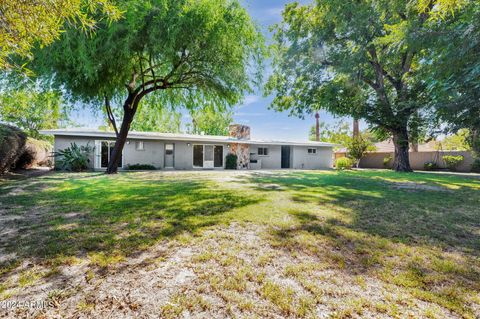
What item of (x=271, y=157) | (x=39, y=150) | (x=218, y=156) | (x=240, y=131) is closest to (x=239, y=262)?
(x=218, y=156)

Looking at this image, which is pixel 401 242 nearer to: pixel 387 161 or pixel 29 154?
pixel 29 154

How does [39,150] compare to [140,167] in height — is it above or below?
above

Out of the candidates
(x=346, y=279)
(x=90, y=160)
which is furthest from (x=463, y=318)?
(x=90, y=160)

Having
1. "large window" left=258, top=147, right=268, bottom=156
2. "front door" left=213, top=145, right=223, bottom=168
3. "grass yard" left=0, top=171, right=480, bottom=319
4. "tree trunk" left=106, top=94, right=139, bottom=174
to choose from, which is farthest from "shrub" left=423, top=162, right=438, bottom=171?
"tree trunk" left=106, top=94, right=139, bottom=174

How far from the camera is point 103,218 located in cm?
405

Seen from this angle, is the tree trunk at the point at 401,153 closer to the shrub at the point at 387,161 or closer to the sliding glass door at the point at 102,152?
the shrub at the point at 387,161

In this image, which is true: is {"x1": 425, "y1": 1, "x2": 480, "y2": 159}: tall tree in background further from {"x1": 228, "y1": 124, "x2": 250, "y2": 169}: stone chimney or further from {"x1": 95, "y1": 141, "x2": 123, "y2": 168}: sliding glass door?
{"x1": 95, "y1": 141, "x2": 123, "y2": 168}: sliding glass door

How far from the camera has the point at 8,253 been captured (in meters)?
2.69

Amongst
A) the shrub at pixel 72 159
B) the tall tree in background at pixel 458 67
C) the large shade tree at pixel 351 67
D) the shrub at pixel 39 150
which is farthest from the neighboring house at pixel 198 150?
the tall tree in background at pixel 458 67

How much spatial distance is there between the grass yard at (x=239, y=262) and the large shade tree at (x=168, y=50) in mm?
4689

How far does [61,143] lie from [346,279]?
56.4 ft

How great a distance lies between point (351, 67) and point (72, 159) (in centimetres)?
1627

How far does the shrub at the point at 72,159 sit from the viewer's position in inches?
524

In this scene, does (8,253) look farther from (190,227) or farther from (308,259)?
(308,259)
